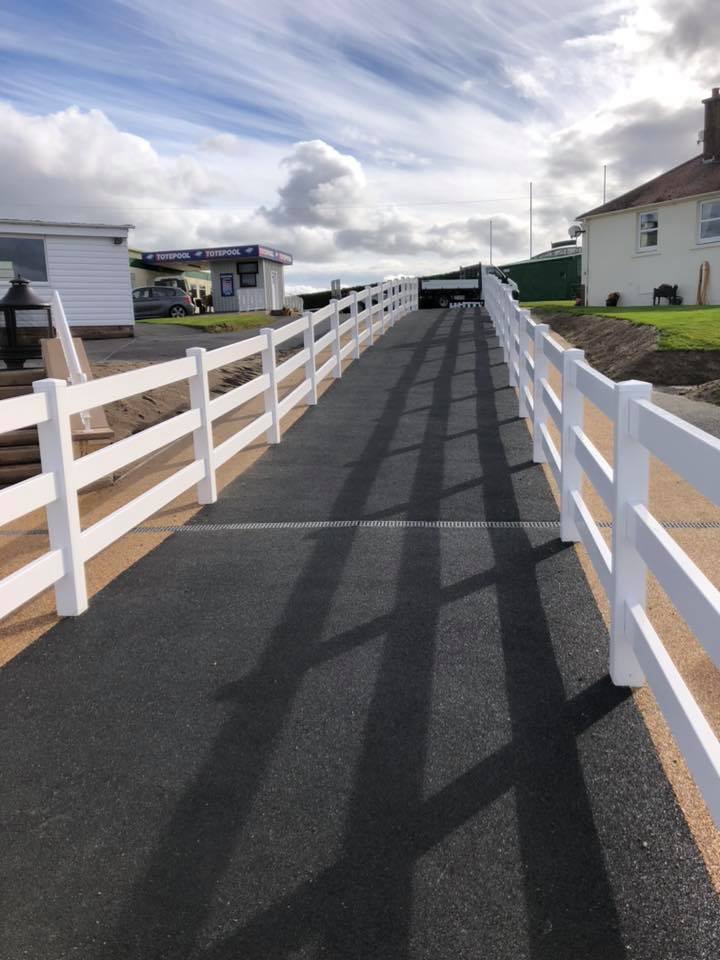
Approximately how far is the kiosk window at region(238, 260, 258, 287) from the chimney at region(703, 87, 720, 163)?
23.5 metres

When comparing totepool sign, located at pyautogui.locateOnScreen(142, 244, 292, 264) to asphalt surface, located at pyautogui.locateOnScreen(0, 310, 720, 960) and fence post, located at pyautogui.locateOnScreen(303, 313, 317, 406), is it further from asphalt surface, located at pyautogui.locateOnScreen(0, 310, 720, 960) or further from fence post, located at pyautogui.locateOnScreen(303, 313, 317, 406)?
asphalt surface, located at pyautogui.locateOnScreen(0, 310, 720, 960)

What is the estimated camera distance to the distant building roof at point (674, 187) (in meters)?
28.3

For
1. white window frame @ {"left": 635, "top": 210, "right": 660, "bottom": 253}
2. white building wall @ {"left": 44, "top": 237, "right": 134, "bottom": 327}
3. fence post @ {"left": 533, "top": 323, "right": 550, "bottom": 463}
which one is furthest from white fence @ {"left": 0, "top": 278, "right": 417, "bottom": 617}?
white window frame @ {"left": 635, "top": 210, "right": 660, "bottom": 253}

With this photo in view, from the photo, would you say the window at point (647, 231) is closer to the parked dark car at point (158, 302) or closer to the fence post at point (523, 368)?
the parked dark car at point (158, 302)

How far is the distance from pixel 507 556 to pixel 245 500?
266 centimetres

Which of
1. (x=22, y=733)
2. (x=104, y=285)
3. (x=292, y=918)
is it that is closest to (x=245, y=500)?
(x=22, y=733)

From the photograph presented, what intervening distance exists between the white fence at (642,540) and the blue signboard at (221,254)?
41.4m

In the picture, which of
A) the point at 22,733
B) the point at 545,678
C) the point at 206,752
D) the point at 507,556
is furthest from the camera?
the point at 507,556

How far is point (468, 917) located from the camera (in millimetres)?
2559

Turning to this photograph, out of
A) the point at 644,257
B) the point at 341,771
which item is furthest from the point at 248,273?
the point at 341,771

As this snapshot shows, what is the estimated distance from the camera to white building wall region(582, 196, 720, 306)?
Result: 28.2 m

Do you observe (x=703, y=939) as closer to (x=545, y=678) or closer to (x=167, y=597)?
(x=545, y=678)

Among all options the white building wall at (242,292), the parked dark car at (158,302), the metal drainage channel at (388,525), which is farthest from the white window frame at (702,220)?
the metal drainage channel at (388,525)

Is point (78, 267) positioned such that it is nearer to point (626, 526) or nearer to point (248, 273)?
point (248, 273)
